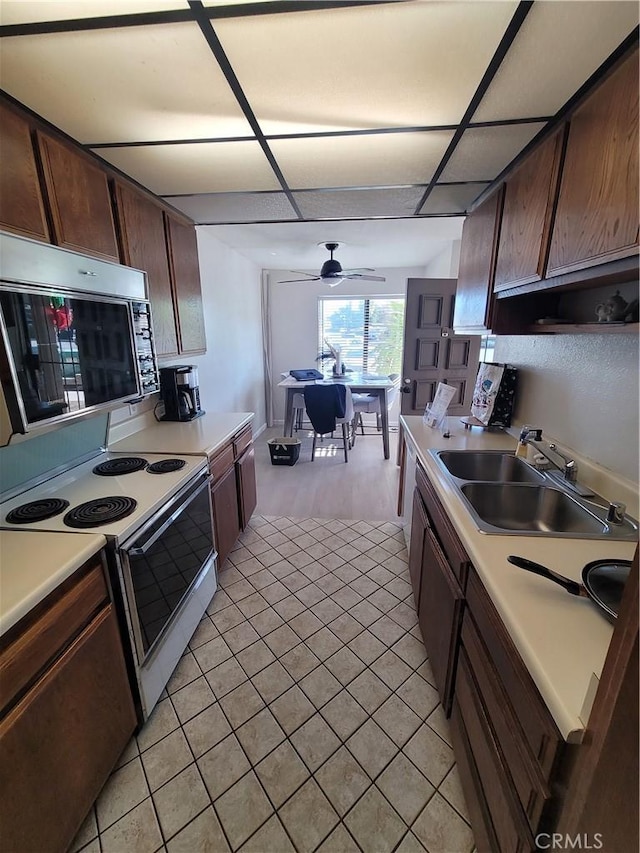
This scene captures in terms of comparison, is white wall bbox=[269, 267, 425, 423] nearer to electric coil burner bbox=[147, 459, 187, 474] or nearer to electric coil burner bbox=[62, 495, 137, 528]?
electric coil burner bbox=[147, 459, 187, 474]

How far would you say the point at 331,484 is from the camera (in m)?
3.59

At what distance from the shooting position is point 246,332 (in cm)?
456

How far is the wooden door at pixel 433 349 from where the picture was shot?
357 cm

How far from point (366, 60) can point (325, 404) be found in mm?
3104

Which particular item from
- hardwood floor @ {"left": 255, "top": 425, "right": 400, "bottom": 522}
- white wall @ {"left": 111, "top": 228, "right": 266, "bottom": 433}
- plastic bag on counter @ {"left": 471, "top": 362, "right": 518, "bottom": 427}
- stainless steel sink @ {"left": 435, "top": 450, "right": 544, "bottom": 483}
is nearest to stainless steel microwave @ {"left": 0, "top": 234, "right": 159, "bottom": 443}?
white wall @ {"left": 111, "top": 228, "right": 266, "bottom": 433}

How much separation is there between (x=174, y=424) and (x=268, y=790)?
195 centimetres

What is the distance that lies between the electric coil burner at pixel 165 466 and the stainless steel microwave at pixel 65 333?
34 centimetres

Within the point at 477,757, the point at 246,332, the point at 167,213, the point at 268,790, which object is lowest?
the point at 268,790

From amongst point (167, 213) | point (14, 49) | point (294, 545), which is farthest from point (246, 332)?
point (14, 49)

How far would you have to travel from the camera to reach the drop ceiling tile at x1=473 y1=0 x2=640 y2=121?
2.85 ft

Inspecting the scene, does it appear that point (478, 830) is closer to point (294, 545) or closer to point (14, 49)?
point (294, 545)

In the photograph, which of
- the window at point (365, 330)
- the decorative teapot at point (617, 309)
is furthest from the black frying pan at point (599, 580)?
the window at point (365, 330)

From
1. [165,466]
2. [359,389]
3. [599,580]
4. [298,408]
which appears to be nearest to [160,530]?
[165,466]

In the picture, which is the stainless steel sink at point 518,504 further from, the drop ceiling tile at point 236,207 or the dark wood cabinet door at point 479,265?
the drop ceiling tile at point 236,207
